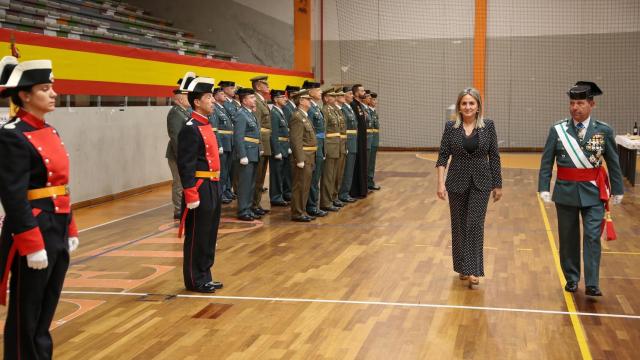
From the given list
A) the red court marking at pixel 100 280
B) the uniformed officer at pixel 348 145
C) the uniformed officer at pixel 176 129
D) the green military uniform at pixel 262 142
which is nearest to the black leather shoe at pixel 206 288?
the red court marking at pixel 100 280

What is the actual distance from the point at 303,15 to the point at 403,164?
18.3 ft

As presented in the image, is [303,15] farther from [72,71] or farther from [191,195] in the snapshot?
[191,195]

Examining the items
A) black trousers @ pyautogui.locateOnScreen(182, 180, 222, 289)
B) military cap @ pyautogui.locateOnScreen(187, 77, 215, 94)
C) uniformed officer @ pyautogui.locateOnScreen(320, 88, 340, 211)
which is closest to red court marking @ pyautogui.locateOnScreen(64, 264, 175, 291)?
black trousers @ pyautogui.locateOnScreen(182, 180, 222, 289)

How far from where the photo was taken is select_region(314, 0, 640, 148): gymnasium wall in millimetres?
20656

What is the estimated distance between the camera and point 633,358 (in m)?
4.44

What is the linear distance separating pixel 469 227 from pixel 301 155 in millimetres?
3569

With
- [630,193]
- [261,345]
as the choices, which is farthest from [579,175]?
[630,193]

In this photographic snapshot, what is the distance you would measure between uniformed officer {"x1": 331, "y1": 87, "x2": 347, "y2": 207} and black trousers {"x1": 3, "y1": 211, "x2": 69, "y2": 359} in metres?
6.98

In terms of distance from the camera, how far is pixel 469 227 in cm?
614

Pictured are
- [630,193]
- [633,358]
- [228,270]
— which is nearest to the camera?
[633,358]

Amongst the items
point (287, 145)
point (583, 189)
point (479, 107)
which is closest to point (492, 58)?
point (287, 145)

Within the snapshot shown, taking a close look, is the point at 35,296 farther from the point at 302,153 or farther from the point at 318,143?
the point at 318,143

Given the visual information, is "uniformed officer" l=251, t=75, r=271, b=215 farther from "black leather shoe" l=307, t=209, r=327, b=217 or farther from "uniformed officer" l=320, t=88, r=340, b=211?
"uniformed officer" l=320, t=88, r=340, b=211

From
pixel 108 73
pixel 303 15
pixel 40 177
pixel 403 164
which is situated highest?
pixel 303 15
